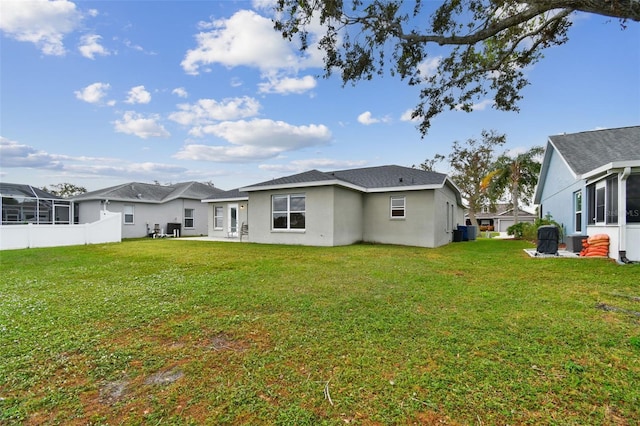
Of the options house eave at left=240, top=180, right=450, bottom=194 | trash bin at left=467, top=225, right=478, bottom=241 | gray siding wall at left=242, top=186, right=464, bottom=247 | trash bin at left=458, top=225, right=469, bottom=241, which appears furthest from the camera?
trash bin at left=467, top=225, right=478, bottom=241

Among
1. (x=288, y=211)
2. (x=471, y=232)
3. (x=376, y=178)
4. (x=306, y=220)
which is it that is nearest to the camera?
(x=306, y=220)

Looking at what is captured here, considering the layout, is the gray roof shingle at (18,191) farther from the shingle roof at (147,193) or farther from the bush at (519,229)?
the bush at (519,229)

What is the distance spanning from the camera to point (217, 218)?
20.1 meters

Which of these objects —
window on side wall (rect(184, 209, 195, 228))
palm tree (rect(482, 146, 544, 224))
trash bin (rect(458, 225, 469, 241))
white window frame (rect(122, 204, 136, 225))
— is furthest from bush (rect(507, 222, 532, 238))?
white window frame (rect(122, 204, 136, 225))

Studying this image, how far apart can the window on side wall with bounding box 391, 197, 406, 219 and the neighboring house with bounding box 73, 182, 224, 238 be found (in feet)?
42.8

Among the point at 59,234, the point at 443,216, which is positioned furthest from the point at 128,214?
the point at 443,216

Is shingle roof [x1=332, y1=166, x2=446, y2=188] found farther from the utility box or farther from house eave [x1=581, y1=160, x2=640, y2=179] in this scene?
house eave [x1=581, y1=160, x2=640, y2=179]

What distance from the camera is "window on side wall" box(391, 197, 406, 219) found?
14376mm

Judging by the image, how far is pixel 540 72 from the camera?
30.1ft

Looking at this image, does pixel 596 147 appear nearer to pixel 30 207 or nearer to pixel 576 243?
pixel 576 243

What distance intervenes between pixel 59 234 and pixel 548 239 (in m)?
20.9

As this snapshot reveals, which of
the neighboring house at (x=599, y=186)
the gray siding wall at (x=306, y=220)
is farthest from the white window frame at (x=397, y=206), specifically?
the neighboring house at (x=599, y=186)

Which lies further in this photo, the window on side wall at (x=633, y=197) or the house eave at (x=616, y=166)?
the window on side wall at (x=633, y=197)

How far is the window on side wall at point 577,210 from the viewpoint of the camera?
1186 cm
